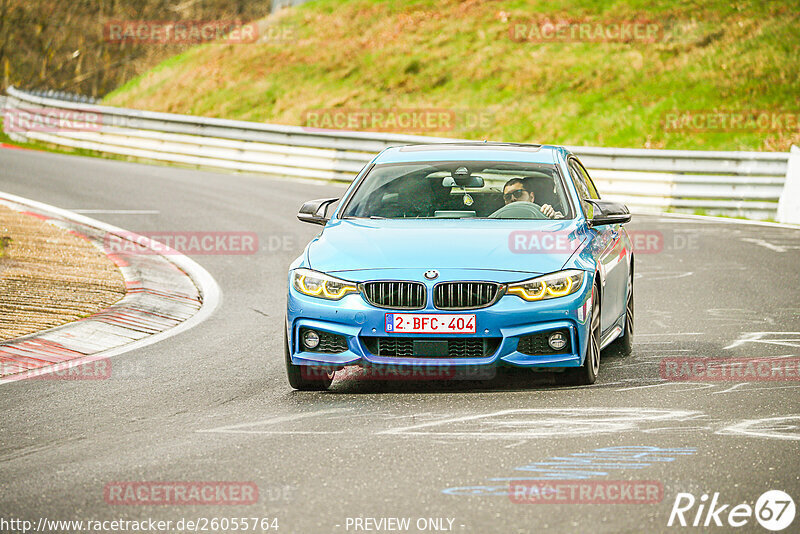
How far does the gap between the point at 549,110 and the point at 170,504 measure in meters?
26.1

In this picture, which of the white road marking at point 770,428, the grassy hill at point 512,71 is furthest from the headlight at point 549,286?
the grassy hill at point 512,71

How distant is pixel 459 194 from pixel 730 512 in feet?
13.9

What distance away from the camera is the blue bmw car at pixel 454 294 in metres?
7.59

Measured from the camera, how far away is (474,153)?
31.1 ft

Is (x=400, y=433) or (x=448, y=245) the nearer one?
(x=400, y=433)

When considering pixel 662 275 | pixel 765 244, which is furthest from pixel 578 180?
pixel 765 244

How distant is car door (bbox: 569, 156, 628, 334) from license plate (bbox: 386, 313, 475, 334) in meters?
1.23

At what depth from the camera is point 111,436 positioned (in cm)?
675

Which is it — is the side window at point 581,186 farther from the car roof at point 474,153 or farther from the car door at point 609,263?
the car roof at point 474,153

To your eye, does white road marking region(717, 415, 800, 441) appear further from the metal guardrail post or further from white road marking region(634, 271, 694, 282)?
the metal guardrail post

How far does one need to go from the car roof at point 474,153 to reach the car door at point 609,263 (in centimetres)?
28

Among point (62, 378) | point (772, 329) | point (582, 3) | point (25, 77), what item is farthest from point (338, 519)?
point (25, 77)

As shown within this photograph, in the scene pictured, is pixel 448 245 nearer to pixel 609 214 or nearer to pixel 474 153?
pixel 609 214

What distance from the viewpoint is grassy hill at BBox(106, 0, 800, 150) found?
28.8 metres
